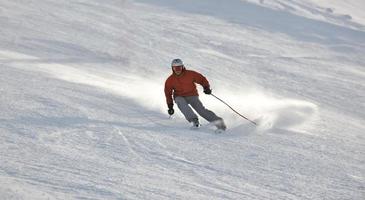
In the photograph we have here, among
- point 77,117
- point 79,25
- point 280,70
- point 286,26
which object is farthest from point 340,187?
point 286,26

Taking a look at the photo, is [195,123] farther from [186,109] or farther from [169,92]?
[169,92]

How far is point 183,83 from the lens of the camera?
34.0 feet

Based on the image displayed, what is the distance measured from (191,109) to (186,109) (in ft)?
0.29

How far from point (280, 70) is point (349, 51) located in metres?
5.24

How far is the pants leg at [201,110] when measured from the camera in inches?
391

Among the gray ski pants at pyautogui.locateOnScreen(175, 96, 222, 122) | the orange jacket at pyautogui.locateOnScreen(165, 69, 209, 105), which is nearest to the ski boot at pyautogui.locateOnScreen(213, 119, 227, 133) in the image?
the gray ski pants at pyautogui.locateOnScreen(175, 96, 222, 122)

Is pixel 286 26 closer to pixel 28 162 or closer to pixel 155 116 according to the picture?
pixel 155 116

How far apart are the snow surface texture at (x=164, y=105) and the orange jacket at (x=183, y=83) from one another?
1.74ft

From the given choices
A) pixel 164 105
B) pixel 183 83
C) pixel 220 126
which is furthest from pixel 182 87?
pixel 164 105

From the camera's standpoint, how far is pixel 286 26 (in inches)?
987

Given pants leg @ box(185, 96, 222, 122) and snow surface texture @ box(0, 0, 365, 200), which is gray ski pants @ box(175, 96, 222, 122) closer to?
pants leg @ box(185, 96, 222, 122)

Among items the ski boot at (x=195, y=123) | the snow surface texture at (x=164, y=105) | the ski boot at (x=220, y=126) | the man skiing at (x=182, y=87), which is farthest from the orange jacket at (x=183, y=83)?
the ski boot at (x=220, y=126)

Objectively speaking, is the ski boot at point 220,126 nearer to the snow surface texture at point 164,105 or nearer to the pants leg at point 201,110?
the pants leg at point 201,110

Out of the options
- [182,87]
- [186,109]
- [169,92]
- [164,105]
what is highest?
[182,87]
